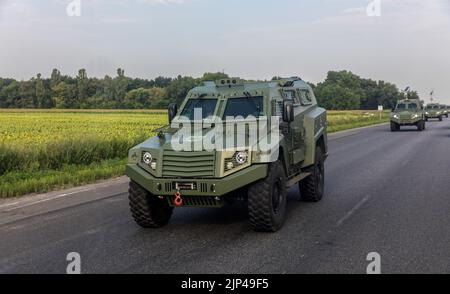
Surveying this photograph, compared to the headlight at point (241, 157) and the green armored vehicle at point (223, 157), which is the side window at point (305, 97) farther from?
the headlight at point (241, 157)

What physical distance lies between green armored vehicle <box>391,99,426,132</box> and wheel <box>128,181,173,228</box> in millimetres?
31082

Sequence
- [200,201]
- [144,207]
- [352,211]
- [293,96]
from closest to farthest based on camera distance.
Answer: [200,201] < [144,207] < [352,211] < [293,96]

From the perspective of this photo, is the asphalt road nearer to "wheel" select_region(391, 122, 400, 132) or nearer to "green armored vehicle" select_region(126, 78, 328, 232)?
"green armored vehicle" select_region(126, 78, 328, 232)

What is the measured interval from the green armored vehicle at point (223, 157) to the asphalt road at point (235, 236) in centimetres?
42

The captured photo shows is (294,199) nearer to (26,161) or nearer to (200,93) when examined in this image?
(200,93)

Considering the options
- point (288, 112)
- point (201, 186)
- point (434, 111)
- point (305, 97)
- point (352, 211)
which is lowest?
point (434, 111)

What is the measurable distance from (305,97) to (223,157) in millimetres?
3925

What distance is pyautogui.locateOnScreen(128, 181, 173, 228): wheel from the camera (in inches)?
284

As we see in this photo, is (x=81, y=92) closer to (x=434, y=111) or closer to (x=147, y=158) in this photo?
(x=434, y=111)

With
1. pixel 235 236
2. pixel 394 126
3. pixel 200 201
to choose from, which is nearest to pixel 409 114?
pixel 394 126

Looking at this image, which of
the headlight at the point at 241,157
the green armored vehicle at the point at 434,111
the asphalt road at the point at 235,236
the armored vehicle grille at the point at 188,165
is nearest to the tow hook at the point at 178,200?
the armored vehicle grille at the point at 188,165

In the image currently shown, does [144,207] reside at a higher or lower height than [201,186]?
lower

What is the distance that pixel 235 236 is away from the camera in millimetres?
6828

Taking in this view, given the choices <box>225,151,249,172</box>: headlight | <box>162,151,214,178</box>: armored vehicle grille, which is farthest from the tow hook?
<box>225,151,249,172</box>: headlight
